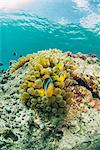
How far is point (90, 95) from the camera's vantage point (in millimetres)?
5559

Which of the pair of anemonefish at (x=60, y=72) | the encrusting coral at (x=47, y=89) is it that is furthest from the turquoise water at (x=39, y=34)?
the encrusting coral at (x=47, y=89)

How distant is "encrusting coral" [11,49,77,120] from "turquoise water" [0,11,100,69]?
21.6 metres

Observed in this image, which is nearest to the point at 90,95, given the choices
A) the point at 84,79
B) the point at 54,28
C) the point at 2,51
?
the point at 84,79

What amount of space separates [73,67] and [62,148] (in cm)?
190

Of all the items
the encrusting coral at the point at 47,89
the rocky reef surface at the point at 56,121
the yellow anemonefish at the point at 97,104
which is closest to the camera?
the rocky reef surface at the point at 56,121

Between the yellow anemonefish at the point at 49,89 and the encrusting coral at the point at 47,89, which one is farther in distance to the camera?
the encrusting coral at the point at 47,89

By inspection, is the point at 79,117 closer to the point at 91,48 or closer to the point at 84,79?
the point at 84,79

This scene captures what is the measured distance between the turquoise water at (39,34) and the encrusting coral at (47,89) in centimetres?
2159

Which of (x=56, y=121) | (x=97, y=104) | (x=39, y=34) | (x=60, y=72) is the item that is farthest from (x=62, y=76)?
(x=39, y=34)

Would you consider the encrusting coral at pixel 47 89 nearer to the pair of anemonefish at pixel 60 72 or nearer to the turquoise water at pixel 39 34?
the pair of anemonefish at pixel 60 72

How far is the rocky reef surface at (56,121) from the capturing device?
427cm

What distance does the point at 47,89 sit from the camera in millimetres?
4609

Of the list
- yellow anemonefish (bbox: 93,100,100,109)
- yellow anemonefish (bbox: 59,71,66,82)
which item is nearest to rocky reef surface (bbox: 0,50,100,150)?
yellow anemonefish (bbox: 93,100,100,109)

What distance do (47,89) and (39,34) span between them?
2616 cm
